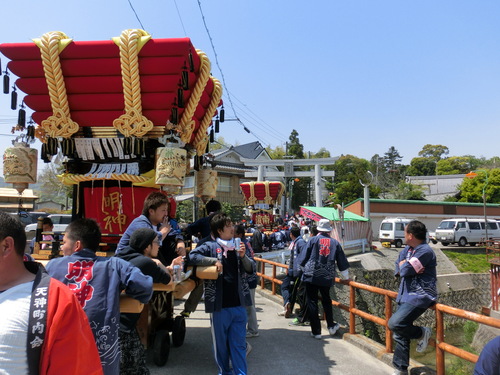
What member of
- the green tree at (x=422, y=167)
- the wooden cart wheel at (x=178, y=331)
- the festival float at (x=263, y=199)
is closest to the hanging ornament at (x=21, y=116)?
the wooden cart wheel at (x=178, y=331)

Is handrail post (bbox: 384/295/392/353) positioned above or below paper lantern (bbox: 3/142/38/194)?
below

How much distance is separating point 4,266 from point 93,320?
3.29ft

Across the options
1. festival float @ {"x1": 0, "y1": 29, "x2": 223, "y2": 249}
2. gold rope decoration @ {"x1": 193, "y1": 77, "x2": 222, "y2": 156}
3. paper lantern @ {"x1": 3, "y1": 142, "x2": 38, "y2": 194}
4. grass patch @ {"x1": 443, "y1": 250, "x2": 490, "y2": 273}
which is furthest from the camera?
grass patch @ {"x1": 443, "y1": 250, "x2": 490, "y2": 273}

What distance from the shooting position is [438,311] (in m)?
4.05

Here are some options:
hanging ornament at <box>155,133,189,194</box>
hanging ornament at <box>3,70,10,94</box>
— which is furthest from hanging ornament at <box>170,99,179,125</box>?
hanging ornament at <box>3,70,10,94</box>

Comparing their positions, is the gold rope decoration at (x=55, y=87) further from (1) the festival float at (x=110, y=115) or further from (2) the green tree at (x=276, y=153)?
(2) the green tree at (x=276, y=153)

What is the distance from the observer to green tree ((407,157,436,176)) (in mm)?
69688

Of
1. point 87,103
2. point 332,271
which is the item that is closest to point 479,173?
point 332,271

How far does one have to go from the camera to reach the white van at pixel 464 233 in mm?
25630

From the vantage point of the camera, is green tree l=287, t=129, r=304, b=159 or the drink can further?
green tree l=287, t=129, r=304, b=159

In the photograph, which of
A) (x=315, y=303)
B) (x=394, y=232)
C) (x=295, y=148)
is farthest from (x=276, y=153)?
(x=315, y=303)

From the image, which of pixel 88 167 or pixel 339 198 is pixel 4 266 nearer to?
pixel 88 167

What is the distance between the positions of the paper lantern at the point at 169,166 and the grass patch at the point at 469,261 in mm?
22078

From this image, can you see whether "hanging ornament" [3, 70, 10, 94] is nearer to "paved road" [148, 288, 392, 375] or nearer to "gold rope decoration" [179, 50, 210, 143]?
"gold rope decoration" [179, 50, 210, 143]
